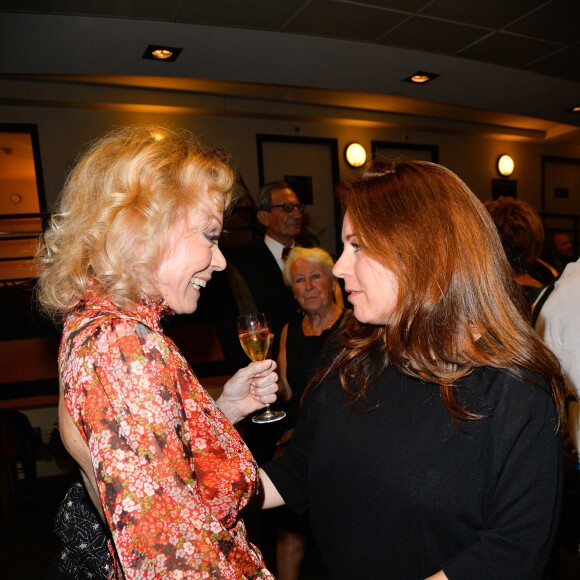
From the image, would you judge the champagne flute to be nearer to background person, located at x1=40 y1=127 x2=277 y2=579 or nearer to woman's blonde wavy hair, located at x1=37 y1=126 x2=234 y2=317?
background person, located at x1=40 y1=127 x2=277 y2=579

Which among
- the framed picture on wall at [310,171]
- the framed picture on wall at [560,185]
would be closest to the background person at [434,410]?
the framed picture on wall at [310,171]

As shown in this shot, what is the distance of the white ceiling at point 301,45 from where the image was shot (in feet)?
14.3

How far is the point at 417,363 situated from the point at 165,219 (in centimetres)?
68

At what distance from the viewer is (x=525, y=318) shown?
1.29 metres

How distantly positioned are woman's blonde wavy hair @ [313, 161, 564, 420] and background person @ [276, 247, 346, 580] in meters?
1.66

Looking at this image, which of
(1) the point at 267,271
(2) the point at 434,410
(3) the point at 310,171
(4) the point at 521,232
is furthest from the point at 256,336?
(3) the point at 310,171

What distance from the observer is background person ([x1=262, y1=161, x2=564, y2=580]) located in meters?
1.11

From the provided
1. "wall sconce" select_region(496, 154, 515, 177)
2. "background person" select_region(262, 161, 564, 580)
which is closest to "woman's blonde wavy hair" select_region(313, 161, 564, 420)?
"background person" select_region(262, 161, 564, 580)

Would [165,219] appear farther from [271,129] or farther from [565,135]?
[565,135]

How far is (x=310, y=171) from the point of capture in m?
8.48

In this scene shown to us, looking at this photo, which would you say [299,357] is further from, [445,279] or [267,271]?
[445,279]

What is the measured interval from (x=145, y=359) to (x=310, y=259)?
8.50ft

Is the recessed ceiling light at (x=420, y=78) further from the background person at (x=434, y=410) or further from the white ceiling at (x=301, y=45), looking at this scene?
the background person at (x=434, y=410)

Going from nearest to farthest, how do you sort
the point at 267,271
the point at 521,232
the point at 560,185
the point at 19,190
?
the point at 521,232, the point at 267,271, the point at 19,190, the point at 560,185
